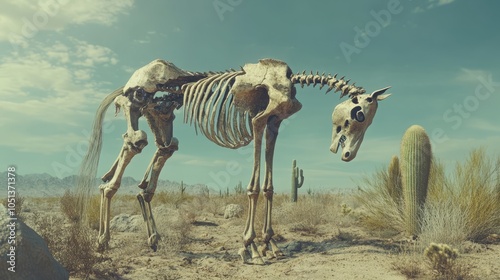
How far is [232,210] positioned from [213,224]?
113cm

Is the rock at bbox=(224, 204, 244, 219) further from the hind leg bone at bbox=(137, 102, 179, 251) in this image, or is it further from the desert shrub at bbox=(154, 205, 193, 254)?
the hind leg bone at bbox=(137, 102, 179, 251)

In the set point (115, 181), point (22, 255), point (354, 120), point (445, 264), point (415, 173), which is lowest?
point (445, 264)

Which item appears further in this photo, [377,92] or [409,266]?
[377,92]

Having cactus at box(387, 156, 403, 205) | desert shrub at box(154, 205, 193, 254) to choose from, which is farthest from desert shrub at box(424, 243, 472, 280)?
desert shrub at box(154, 205, 193, 254)

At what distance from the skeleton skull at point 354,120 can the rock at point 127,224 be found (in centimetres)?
657

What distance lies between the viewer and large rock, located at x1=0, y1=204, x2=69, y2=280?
4062mm

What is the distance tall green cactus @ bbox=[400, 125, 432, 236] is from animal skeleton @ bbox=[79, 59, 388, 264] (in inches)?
82.0

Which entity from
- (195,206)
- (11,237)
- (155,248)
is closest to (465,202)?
(155,248)

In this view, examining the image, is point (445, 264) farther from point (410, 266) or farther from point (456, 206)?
point (456, 206)

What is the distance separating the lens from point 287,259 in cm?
682

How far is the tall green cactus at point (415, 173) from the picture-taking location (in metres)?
7.67

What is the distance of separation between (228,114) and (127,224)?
5.28 m

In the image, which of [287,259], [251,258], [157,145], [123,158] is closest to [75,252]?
[251,258]

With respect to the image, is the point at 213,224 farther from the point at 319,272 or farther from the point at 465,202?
the point at 465,202
